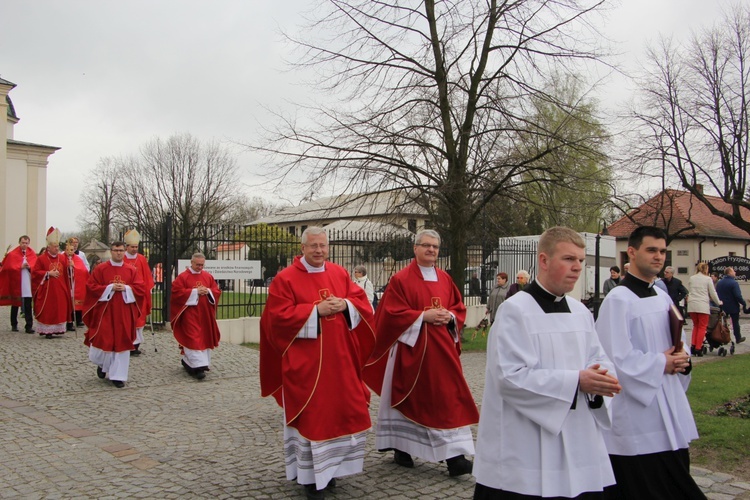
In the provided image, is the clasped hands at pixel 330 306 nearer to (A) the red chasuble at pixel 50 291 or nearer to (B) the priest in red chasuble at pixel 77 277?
(A) the red chasuble at pixel 50 291

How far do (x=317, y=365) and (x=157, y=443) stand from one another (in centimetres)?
247

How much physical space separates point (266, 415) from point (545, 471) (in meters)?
5.41

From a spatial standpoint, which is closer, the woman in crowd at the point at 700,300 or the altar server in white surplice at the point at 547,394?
the altar server in white surplice at the point at 547,394

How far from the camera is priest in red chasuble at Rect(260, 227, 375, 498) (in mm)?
5117

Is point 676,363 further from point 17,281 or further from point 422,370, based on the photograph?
point 17,281

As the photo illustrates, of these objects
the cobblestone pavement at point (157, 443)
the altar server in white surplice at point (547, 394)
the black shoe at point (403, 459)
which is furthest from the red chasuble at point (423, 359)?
the altar server in white surplice at point (547, 394)

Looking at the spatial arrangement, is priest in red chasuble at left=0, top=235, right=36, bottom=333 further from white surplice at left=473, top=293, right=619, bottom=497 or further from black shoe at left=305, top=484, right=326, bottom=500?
white surplice at left=473, top=293, right=619, bottom=497

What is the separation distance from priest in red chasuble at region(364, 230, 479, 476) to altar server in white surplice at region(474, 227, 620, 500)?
2.32 m

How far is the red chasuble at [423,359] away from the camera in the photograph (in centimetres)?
571

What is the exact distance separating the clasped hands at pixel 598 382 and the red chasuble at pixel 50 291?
13288mm

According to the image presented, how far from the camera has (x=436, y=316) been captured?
19.1 feet

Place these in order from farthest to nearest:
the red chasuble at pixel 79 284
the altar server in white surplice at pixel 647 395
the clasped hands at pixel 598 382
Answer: the red chasuble at pixel 79 284 < the altar server in white surplice at pixel 647 395 < the clasped hands at pixel 598 382

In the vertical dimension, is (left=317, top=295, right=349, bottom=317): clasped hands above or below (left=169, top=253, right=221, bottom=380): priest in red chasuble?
above

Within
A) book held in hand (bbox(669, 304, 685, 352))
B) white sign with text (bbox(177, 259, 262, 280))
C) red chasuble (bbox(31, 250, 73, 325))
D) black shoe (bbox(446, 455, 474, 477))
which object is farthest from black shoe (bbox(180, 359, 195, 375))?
book held in hand (bbox(669, 304, 685, 352))
